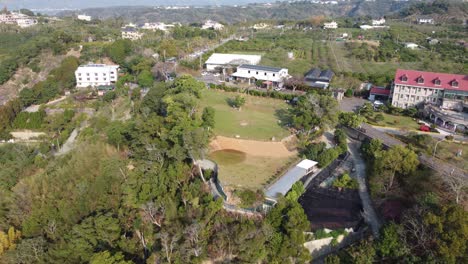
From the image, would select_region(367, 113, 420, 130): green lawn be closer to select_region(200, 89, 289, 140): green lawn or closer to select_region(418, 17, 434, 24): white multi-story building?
select_region(200, 89, 289, 140): green lawn

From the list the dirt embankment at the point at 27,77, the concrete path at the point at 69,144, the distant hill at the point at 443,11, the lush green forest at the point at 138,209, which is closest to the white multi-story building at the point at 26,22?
the dirt embankment at the point at 27,77

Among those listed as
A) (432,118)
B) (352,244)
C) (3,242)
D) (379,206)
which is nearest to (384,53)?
(432,118)

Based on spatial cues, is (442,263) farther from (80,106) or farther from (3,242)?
(80,106)

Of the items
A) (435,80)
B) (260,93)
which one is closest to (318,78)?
(260,93)

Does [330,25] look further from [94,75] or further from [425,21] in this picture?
[94,75]

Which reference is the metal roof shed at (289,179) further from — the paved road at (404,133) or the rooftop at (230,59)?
the rooftop at (230,59)

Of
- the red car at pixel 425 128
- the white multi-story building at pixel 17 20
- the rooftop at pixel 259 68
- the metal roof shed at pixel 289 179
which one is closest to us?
the metal roof shed at pixel 289 179

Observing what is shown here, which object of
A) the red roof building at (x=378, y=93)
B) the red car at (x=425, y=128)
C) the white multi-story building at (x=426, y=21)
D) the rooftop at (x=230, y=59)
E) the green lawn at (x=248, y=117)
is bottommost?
the green lawn at (x=248, y=117)
